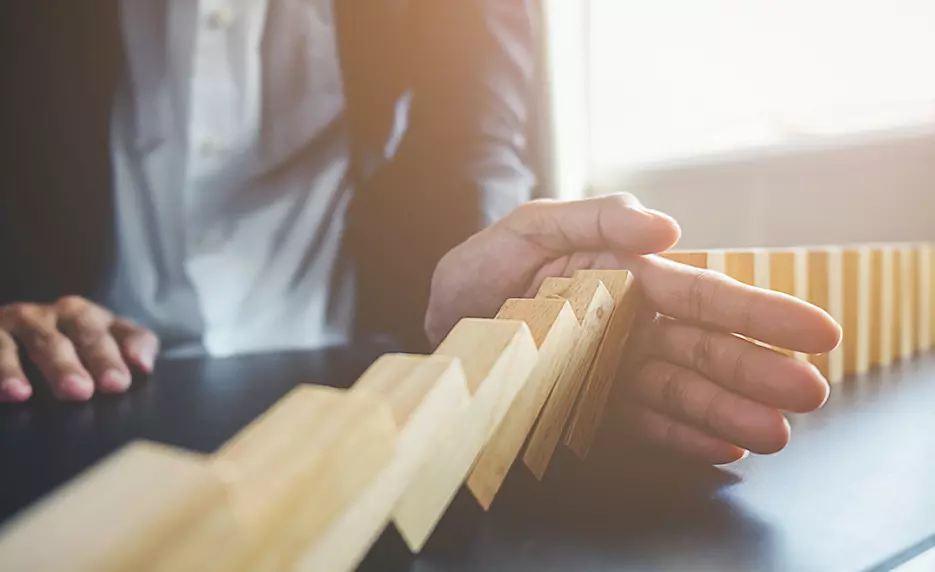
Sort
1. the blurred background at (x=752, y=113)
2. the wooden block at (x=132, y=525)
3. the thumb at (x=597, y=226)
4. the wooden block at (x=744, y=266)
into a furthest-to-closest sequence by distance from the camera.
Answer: the blurred background at (x=752, y=113)
the wooden block at (x=744, y=266)
the thumb at (x=597, y=226)
the wooden block at (x=132, y=525)

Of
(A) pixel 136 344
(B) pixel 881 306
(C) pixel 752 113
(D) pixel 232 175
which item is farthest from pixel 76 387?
(C) pixel 752 113

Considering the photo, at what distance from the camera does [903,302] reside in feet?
2.06

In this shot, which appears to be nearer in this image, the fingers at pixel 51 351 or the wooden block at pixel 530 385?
the wooden block at pixel 530 385

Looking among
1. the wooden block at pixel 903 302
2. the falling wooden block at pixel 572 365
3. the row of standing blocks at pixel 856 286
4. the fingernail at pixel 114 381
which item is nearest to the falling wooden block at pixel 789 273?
the row of standing blocks at pixel 856 286

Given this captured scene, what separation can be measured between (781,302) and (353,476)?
0.20m

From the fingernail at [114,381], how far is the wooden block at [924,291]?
72cm

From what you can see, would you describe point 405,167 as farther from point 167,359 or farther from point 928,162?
point 928,162

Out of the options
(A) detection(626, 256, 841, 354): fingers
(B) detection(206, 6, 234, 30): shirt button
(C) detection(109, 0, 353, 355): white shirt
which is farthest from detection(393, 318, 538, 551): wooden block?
(B) detection(206, 6, 234, 30): shirt button

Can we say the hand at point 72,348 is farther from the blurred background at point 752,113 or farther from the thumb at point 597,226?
the blurred background at point 752,113

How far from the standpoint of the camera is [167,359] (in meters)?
0.85

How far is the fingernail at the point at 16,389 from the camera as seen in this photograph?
24.2 inches

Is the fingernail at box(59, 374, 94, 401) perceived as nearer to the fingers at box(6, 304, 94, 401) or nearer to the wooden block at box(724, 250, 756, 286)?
the fingers at box(6, 304, 94, 401)

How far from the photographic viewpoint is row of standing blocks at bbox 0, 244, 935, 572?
0.43 feet

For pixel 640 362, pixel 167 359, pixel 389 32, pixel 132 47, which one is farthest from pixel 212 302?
pixel 640 362
